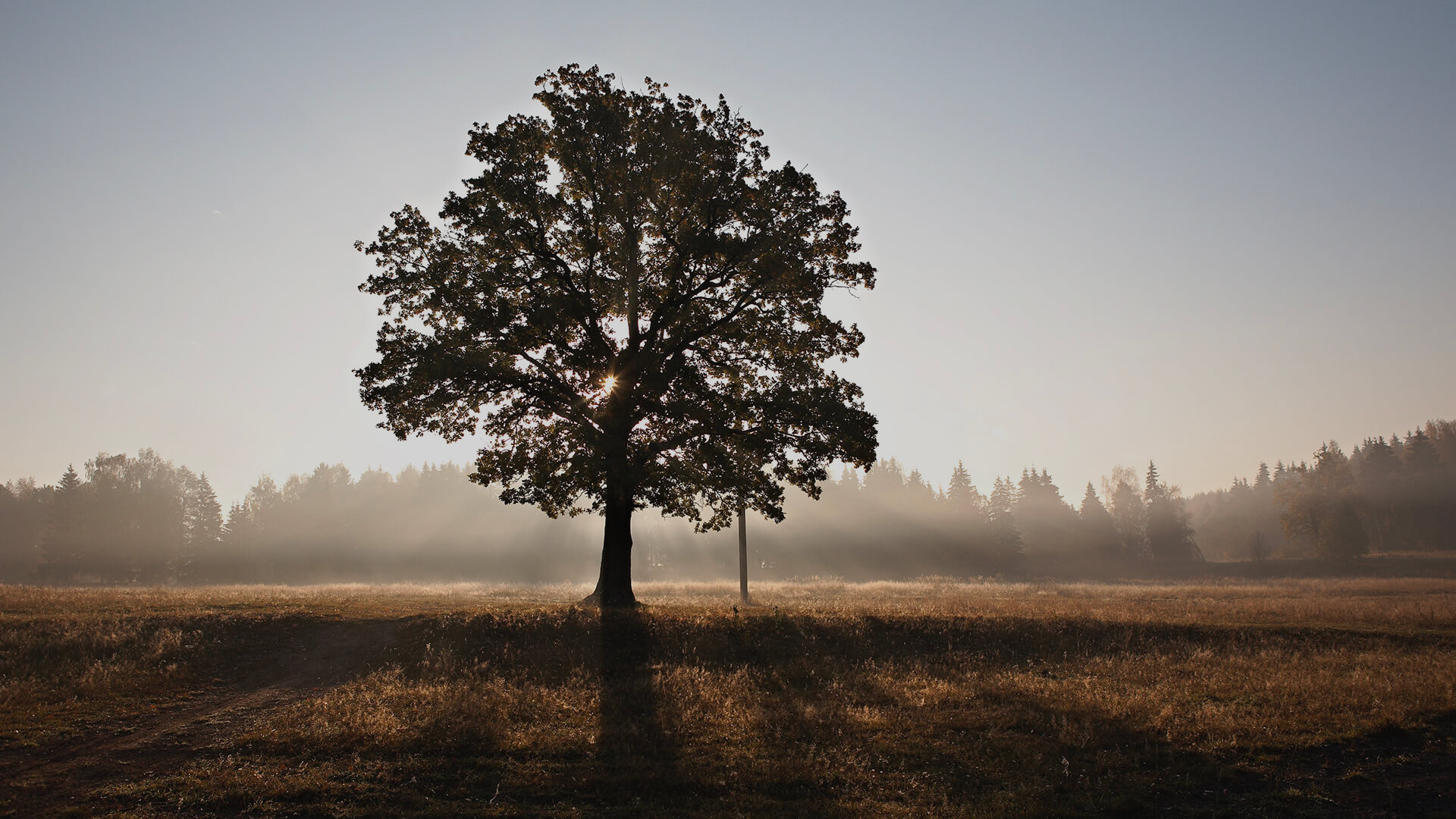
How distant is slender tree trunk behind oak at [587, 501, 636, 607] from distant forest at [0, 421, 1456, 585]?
6983 cm

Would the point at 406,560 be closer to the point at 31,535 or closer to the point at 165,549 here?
the point at 165,549

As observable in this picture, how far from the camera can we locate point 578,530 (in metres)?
112

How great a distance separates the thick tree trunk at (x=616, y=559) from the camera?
22094 millimetres

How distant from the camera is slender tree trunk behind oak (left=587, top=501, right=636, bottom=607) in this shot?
2214 cm

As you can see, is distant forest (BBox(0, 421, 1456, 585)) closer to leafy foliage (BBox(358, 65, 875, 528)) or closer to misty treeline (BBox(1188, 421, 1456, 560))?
misty treeline (BBox(1188, 421, 1456, 560))

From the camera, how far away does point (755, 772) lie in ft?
30.2

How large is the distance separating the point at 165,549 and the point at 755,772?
9636cm

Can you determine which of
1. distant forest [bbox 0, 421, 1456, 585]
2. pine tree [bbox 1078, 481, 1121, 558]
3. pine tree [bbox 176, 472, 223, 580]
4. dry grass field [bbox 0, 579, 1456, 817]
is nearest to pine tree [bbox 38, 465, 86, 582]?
distant forest [bbox 0, 421, 1456, 585]

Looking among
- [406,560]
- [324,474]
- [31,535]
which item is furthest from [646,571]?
[31,535]

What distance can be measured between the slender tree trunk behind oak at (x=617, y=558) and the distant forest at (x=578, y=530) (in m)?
69.8

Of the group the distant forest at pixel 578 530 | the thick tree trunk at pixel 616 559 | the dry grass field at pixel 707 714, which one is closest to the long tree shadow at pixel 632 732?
the dry grass field at pixel 707 714

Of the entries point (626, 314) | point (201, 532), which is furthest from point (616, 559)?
point (201, 532)

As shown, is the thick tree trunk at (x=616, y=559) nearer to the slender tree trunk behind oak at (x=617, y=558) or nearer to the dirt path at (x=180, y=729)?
the slender tree trunk behind oak at (x=617, y=558)

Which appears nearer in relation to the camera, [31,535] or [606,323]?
[606,323]
